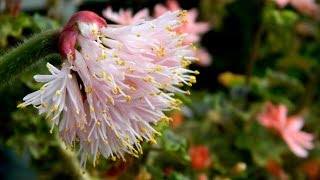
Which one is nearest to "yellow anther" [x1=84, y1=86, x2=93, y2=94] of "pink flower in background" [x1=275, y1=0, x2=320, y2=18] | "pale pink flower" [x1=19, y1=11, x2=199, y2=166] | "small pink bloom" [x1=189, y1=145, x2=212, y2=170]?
"pale pink flower" [x1=19, y1=11, x2=199, y2=166]

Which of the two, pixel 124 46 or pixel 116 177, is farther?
pixel 116 177

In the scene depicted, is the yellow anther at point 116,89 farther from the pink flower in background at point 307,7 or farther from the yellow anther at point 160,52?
the pink flower in background at point 307,7

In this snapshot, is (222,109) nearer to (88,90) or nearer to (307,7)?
(307,7)

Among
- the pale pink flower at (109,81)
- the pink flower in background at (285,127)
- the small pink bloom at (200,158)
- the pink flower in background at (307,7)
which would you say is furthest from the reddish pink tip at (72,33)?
the pink flower in background at (307,7)

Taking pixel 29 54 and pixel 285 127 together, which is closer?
pixel 29 54

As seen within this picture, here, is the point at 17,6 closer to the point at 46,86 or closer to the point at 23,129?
the point at 23,129

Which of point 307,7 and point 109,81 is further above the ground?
point 109,81

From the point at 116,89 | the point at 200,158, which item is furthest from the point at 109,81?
the point at 200,158

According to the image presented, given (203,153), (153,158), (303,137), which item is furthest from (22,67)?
(303,137)
